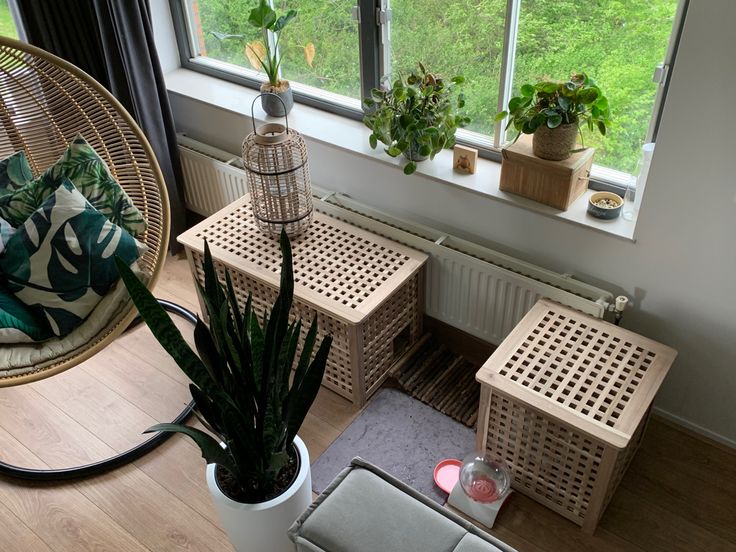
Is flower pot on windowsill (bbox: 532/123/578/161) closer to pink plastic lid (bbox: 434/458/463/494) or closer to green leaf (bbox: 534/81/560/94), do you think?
green leaf (bbox: 534/81/560/94)

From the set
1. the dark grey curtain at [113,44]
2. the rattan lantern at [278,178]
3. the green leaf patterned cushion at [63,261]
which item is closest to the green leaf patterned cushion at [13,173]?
the green leaf patterned cushion at [63,261]

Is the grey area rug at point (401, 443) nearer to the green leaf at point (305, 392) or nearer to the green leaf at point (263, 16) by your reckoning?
the green leaf at point (305, 392)

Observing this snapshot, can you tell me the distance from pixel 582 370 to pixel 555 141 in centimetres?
60

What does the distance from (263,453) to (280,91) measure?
1.36m

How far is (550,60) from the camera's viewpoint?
78.5 inches

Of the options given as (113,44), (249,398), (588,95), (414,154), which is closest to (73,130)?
(113,44)

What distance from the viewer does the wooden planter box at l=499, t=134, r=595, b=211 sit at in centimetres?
193

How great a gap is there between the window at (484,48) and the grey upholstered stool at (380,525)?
1.16 meters

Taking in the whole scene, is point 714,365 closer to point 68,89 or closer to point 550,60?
point 550,60

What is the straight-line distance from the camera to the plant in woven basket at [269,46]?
7.70ft

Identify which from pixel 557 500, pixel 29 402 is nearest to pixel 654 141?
pixel 557 500

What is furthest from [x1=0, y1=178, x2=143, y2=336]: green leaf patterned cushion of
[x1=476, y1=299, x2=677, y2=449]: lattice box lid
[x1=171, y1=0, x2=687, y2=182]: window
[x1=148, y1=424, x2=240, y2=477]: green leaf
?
[x1=476, y1=299, x2=677, y2=449]: lattice box lid

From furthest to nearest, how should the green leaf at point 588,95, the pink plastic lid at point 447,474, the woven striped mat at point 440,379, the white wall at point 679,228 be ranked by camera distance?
1. the woven striped mat at point 440,379
2. the pink plastic lid at point 447,474
3. the green leaf at point 588,95
4. the white wall at point 679,228

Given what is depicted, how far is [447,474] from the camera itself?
6.78ft
